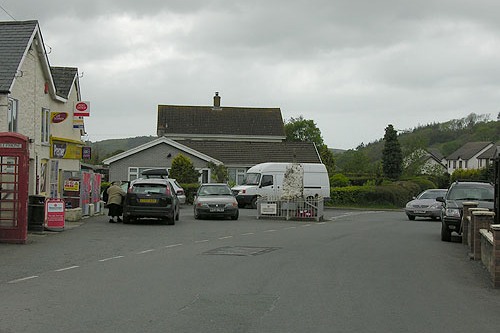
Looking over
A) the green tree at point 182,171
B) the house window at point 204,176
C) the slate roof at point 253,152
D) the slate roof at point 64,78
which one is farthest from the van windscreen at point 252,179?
the slate roof at point 253,152

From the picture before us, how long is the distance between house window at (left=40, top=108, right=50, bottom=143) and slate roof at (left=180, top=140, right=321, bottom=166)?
25.0 meters

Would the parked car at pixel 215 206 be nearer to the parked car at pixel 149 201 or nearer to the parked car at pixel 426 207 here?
the parked car at pixel 149 201

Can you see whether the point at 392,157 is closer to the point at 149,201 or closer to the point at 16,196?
the point at 149,201

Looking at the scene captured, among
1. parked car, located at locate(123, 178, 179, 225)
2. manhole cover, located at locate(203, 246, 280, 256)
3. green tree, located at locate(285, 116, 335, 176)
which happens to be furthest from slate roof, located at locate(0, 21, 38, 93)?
green tree, located at locate(285, 116, 335, 176)

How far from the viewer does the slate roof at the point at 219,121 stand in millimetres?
72375

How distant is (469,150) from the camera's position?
134500 mm

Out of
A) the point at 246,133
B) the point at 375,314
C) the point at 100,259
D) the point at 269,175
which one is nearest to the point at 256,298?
the point at 375,314

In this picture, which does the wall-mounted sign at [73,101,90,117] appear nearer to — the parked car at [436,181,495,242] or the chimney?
the parked car at [436,181,495,242]

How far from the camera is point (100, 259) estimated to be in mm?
14688

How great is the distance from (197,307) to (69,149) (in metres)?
25.8

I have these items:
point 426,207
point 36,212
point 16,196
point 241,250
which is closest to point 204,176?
point 426,207

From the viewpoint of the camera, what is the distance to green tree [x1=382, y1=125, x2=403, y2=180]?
7219cm

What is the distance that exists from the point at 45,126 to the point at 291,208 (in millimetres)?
12187

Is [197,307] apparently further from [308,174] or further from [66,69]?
[308,174]
